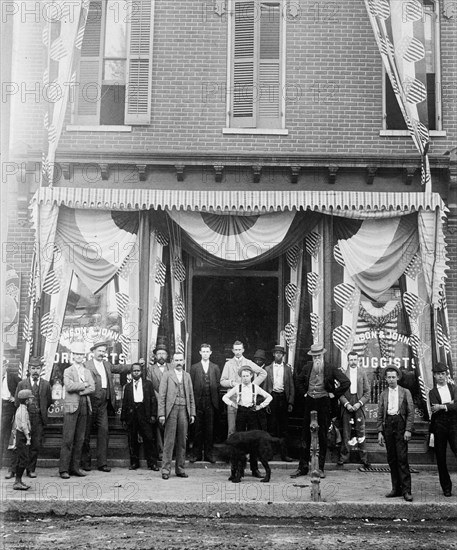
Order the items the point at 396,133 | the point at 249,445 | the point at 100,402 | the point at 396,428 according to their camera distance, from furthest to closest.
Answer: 1. the point at 396,133
2. the point at 100,402
3. the point at 249,445
4. the point at 396,428

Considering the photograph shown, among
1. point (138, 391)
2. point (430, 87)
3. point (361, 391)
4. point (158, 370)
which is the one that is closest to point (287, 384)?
point (361, 391)

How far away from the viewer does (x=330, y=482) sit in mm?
12172

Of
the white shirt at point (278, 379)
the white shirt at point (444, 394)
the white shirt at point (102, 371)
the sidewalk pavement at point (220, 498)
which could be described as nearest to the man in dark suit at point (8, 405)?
the sidewalk pavement at point (220, 498)

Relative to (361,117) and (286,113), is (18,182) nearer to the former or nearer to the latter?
(286,113)

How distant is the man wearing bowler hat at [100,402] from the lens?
43.0 ft

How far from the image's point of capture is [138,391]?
13094mm

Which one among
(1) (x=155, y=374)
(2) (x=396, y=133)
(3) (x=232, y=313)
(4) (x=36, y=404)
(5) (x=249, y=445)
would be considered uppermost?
(2) (x=396, y=133)

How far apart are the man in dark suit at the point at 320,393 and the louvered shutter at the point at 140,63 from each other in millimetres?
5502

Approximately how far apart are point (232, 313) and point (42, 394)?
4.02m

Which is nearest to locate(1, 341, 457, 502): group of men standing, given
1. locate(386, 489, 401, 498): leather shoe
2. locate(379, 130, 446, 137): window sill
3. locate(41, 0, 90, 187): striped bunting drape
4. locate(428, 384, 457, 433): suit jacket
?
A: locate(428, 384, 457, 433): suit jacket

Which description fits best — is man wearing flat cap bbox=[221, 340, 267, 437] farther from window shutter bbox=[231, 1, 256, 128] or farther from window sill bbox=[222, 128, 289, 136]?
window shutter bbox=[231, 1, 256, 128]

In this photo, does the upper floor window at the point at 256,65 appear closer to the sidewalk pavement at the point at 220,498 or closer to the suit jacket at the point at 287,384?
the suit jacket at the point at 287,384

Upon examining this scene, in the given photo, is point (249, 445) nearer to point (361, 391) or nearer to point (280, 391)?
point (280, 391)

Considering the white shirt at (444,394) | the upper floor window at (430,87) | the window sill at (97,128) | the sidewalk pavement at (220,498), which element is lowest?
the sidewalk pavement at (220,498)
